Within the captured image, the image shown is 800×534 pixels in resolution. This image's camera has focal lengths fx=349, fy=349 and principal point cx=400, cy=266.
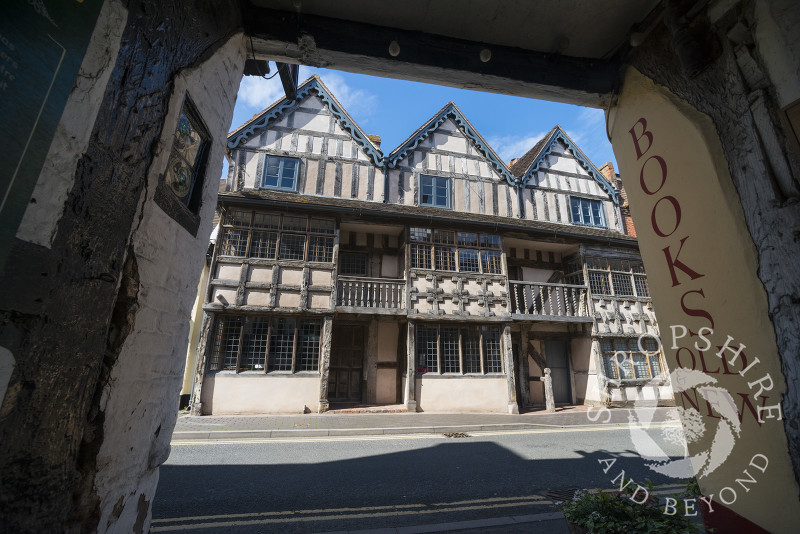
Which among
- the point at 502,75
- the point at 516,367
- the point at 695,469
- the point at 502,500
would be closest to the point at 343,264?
the point at 516,367

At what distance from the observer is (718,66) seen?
6.68ft

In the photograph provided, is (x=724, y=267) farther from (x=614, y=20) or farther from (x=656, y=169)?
(x=614, y=20)

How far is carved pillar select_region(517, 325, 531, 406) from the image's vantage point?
1416 cm

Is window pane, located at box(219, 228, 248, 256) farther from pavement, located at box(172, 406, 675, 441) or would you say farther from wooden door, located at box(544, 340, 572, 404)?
wooden door, located at box(544, 340, 572, 404)

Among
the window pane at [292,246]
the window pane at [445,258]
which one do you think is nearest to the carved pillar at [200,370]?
the window pane at [292,246]

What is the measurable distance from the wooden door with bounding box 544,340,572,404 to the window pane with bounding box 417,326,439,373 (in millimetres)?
5491

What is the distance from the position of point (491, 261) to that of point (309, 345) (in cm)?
759

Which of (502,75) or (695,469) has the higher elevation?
(502,75)

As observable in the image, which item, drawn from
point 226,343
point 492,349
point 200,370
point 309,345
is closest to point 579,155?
point 492,349

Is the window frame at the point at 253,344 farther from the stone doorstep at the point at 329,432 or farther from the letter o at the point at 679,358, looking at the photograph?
the letter o at the point at 679,358

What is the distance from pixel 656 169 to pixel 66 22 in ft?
10.5

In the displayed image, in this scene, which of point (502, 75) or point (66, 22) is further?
point (502, 75)

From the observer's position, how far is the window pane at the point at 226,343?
11035mm

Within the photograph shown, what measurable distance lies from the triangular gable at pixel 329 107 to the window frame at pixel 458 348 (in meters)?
7.01
